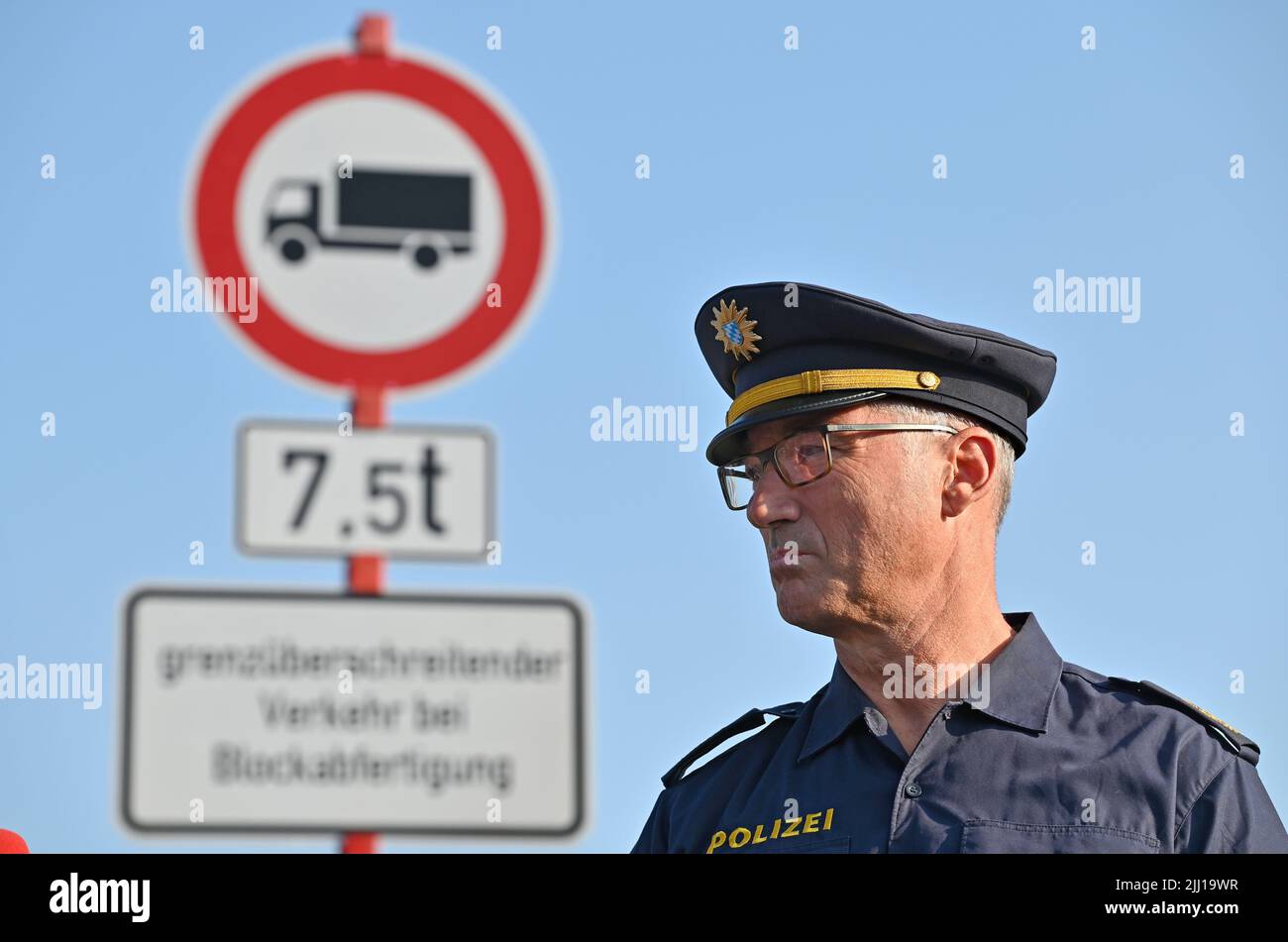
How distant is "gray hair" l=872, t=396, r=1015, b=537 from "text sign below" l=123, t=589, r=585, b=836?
2736 millimetres

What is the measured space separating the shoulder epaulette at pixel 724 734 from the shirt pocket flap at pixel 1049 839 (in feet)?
3.34

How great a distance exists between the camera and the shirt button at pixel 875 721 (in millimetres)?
5246

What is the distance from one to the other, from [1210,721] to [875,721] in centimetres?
97

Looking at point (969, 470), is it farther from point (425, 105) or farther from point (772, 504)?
point (425, 105)

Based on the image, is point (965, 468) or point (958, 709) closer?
point (958, 709)

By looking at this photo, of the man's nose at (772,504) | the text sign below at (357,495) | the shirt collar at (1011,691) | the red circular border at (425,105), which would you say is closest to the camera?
the text sign below at (357,495)

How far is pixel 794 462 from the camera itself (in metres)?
5.67

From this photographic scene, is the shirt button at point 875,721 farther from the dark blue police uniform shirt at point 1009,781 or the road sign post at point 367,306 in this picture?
the road sign post at point 367,306

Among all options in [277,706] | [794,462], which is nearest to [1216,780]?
[794,462]

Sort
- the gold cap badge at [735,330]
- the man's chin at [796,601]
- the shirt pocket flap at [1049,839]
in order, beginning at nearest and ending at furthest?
the shirt pocket flap at [1049,839], the man's chin at [796,601], the gold cap badge at [735,330]

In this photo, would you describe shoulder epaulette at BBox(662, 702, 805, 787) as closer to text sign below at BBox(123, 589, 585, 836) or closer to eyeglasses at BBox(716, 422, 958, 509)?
eyeglasses at BBox(716, 422, 958, 509)

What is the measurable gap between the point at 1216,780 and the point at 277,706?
2885 mm

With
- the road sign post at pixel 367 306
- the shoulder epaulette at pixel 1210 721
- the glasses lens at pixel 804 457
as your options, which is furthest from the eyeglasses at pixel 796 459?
the road sign post at pixel 367 306
